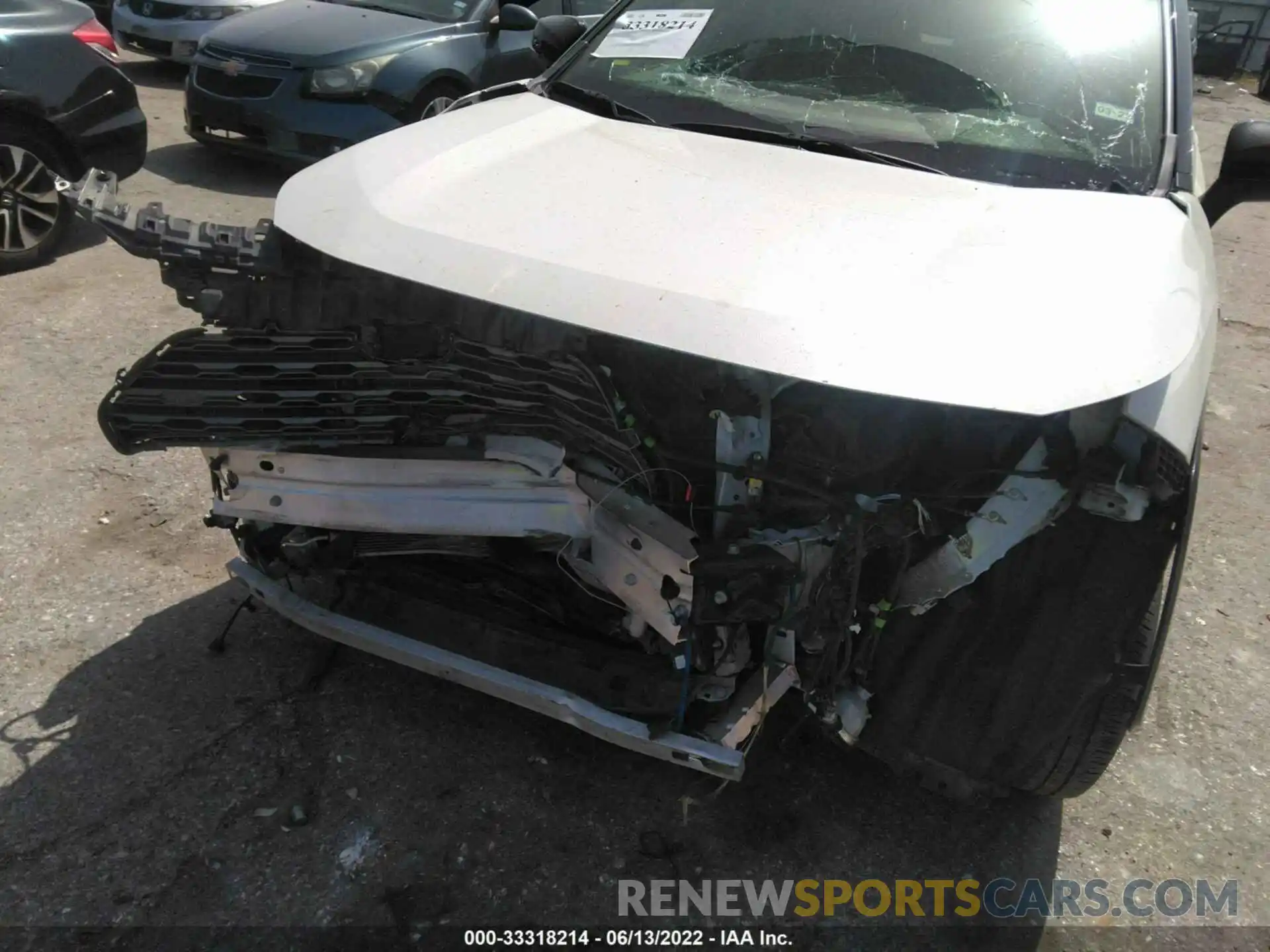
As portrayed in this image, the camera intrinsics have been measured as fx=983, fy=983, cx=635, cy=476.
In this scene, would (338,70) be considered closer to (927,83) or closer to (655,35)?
(655,35)

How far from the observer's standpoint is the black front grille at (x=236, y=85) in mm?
6355

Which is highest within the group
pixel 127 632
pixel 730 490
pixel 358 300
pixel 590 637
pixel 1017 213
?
pixel 1017 213

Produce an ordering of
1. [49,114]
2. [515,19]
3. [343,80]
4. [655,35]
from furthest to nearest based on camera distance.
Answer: [343,80], [515,19], [49,114], [655,35]

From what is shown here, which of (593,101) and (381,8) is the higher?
(593,101)

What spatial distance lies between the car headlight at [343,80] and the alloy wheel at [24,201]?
1.74 m

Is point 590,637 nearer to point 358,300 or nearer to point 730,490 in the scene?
point 730,490

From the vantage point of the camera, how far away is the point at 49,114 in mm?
5117

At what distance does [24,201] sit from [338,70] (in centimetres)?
206

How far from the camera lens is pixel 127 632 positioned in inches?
114

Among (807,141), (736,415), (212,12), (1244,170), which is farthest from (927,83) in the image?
(212,12)

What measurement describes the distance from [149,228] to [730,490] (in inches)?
52.8

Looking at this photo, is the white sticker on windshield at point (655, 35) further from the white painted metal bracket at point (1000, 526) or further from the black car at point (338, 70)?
the black car at point (338, 70)

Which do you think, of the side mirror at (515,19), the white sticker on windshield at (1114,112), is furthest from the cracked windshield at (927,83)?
the side mirror at (515,19)

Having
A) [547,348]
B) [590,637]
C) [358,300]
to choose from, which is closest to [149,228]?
[358,300]
